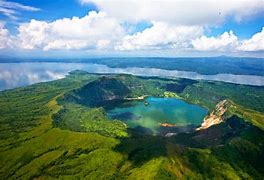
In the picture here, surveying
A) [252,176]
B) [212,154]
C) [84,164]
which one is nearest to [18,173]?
[84,164]

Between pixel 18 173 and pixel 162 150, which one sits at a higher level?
pixel 162 150

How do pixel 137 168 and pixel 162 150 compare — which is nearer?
pixel 137 168

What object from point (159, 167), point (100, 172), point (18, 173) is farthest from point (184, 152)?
point (18, 173)

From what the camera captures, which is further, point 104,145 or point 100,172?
point 104,145

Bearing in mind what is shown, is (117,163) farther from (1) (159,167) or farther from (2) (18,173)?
(2) (18,173)

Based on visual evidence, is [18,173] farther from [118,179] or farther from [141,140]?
[141,140]

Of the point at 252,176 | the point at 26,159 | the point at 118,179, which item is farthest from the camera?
the point at 26,159

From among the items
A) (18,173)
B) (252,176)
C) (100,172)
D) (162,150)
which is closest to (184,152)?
(162,150)

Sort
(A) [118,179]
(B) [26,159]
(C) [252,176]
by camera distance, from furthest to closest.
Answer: (B) [26,159] → (C) [252,176] → (A) [118,179]

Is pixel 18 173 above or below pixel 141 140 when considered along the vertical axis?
below
